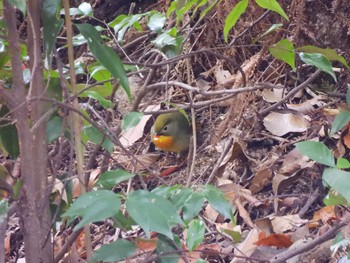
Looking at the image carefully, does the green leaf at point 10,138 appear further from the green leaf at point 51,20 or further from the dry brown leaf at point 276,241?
the dry brown leaf at point 276,241

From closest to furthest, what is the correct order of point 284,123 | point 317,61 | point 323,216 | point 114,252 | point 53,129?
1. point 114,252
2. point 53,129
3. point 317,61
4. point 323,216
5. point 284,123

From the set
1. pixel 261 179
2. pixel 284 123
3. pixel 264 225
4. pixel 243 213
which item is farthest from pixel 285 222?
pixel 284 123

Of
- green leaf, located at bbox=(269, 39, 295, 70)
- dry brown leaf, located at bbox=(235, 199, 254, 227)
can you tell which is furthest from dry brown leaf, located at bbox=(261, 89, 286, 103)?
green leaf, located at bbox=(269, 39, 295, 70)

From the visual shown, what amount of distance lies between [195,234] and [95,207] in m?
0.25

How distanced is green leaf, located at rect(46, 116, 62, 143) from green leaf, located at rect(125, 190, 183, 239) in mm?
389

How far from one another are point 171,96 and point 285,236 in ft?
4.62

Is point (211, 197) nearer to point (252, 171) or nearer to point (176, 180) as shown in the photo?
point (252, 171)

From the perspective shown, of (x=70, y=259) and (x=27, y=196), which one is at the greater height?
(x=27, y=196)

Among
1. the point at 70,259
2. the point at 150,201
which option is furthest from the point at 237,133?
the point at 150,201

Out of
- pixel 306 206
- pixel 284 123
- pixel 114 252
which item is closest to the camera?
pixel 114 252

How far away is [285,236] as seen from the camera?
1.82 m

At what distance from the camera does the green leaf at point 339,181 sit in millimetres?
1104

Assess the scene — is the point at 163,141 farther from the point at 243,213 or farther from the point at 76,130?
the point at 76,130

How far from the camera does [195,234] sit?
1.12m
